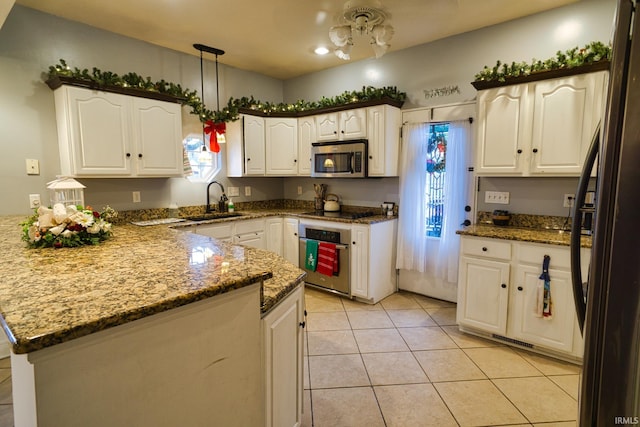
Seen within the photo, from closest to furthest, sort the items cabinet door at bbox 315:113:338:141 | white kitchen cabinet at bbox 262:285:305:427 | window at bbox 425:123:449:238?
white kitchen cabinet at bbox 262:285:305:427 < window at bbox 425:123:449:238 < cabinet door at bbox 315:113:338:141

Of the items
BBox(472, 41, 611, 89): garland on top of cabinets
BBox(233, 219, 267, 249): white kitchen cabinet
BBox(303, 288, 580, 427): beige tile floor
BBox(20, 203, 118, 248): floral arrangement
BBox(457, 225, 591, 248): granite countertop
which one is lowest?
BBox(303, 288, 580, 427): beige tile floor

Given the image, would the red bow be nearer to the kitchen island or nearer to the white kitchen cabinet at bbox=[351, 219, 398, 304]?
the white kitchen cabinet at bbox=[351, 219, 398, 304]

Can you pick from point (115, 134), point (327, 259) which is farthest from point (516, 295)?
point (115, 134)

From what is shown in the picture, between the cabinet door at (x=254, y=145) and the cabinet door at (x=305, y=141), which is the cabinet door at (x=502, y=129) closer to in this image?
the cabinet door at (x=305, y=141)

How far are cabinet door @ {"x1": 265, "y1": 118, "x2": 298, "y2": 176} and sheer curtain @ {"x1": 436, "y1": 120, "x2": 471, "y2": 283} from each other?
189 cm

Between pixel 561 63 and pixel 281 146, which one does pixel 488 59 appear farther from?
pixel 281 146

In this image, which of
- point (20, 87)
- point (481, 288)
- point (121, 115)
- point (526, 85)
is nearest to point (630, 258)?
point (481, 288)

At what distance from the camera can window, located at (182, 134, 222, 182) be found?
156 inches

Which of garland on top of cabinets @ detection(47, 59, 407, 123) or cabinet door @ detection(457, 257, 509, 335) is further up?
garland on top of cabinets @ detection(47, 59, 407, 123)

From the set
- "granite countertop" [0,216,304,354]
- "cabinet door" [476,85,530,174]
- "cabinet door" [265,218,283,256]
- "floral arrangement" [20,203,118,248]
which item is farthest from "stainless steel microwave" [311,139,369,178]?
"floral arrangement" [20,203,118,248]

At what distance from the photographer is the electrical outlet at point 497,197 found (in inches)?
122

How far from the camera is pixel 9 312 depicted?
91 cm

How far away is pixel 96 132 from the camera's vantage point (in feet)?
9.47

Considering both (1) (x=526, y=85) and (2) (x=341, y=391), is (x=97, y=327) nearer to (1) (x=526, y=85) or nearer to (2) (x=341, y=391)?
(2) (x=341, y=391)
